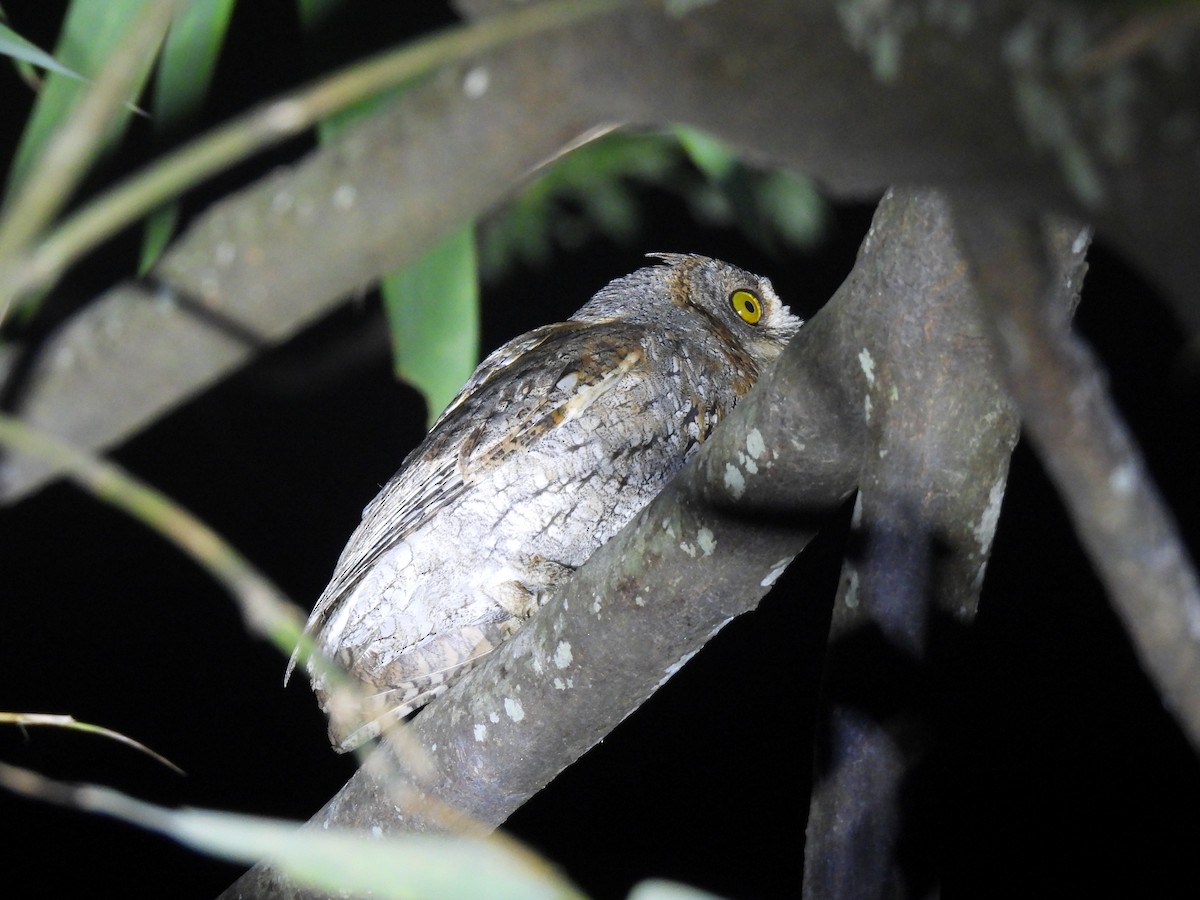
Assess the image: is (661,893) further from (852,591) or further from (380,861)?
(852,591)

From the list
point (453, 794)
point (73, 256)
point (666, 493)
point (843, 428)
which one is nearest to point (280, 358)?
point (453, 794)

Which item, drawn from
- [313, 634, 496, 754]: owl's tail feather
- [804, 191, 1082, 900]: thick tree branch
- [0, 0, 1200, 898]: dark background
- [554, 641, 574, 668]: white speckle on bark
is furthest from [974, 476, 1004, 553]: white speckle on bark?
[0, 0, 1200, 898]: dark background

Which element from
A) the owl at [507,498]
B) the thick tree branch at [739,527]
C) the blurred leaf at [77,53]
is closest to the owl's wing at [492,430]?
the owl at [507,498]

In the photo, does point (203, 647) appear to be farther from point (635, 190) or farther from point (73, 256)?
point (73, 256)

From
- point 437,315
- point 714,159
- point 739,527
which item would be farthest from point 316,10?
point 739,527

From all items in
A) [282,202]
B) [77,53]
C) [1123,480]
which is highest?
[77,53]

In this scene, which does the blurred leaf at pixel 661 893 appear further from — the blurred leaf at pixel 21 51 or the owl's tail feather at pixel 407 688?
the owl's tail feather at pixel 407 688

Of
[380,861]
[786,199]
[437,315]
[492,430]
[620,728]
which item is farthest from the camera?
[620,728]
